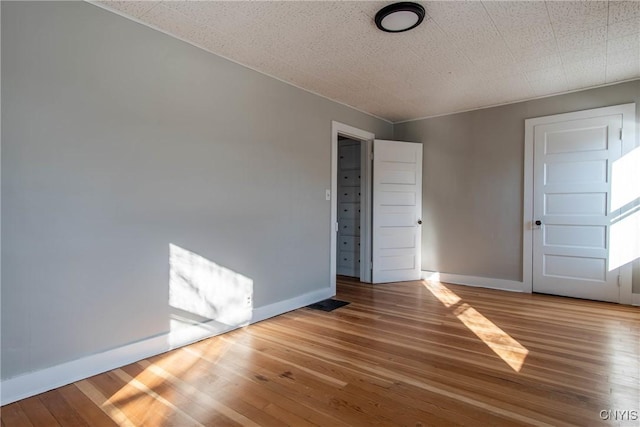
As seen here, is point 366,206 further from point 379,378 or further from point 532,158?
point 379,378

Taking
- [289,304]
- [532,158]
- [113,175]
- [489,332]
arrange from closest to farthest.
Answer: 1. [113,175]
2. [489,332]
3. [289,304]
4. [532,158]

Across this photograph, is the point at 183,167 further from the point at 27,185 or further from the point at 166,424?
the point at 166,424

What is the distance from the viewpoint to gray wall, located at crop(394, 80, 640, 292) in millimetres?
4172

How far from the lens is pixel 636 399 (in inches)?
69.7

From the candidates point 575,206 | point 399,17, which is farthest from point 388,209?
point 399,17

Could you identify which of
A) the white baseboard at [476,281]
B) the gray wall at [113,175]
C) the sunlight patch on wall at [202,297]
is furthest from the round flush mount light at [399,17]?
the white baseboard at [476,281]

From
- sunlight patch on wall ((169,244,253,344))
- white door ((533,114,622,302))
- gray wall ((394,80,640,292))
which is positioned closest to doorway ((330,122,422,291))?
gray wall ((394,80,640,292))

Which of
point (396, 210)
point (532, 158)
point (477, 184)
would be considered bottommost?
point (396, 210)

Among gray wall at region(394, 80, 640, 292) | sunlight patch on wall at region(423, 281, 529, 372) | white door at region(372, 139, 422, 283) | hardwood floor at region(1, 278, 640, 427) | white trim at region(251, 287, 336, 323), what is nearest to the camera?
hardwood floor at region(1, 278, 640, 427)

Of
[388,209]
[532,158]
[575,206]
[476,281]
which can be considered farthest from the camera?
[388,209]

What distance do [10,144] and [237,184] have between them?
4.91 ft

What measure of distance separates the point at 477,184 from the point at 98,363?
4559 mm

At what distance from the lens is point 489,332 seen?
2773 millimetres

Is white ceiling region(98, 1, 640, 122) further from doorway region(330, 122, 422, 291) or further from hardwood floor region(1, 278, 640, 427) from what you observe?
hardwood floor region(1, 278, 640, 427)
